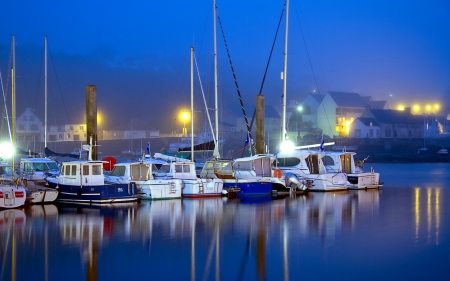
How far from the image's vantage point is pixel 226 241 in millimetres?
21047

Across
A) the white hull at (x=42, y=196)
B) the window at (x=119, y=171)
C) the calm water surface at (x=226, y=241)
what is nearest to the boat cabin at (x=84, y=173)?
the white hull at (x=42, y=196)

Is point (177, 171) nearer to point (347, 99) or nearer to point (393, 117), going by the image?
point (393, 117)

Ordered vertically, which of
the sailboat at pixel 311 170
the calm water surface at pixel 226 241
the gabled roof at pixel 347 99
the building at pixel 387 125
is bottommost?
the calm water surface at pixel 226 241

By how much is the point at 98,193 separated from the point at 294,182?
39.7ft

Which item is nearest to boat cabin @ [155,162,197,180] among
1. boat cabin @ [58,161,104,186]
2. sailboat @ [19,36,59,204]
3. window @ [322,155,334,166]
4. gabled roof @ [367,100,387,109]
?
boat cabin @ [58,161,104,186]

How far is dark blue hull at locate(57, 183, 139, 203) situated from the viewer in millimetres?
30016

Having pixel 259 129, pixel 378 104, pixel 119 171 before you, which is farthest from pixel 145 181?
pixel 378 104

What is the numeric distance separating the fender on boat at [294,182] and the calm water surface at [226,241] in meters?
4.23

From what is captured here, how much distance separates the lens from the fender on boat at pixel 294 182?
3669cm

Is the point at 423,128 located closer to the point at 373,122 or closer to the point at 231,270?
the point at 373,122

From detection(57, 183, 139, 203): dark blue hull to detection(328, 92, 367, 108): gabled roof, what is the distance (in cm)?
9448

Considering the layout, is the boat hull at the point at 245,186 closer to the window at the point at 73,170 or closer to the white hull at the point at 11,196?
the window at the point at 73,170

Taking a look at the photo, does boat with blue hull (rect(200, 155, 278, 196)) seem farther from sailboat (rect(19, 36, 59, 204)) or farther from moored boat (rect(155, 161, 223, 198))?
sailboat (rect(19, 36, 59, 204))

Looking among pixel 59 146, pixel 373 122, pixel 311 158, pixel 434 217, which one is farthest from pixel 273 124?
pixel 434 217
